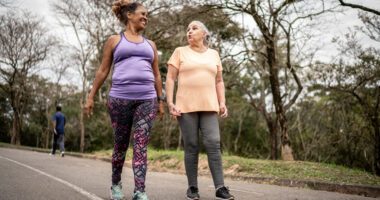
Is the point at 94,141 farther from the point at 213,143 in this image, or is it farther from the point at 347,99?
the point at 213,143

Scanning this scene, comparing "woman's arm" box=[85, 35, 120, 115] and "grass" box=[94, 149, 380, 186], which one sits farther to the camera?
"grass" box=[94, 149, 380, 186]

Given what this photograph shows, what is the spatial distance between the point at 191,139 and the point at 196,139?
6 cm

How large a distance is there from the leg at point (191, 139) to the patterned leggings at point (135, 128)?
0.61m

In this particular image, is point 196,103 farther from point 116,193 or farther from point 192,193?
point 116,193

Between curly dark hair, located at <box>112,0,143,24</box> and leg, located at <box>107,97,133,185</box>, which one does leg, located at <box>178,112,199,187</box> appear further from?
curly dark hair, located at <box>112,0,143,24</box>

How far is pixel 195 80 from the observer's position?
4645mm

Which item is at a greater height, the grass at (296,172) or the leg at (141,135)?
the leg at (141,135)

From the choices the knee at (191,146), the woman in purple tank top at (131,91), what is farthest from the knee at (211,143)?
the woman in purple tank top at (131,91)

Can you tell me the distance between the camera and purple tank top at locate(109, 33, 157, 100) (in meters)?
3.96

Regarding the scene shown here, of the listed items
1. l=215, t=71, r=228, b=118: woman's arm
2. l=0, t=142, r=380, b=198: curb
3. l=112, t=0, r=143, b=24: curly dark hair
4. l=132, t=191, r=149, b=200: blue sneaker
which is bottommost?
l=0, t=142, r=380, b=198: curb

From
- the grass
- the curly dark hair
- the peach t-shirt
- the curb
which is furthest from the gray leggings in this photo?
the grass

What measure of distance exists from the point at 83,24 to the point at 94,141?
24.6 meters

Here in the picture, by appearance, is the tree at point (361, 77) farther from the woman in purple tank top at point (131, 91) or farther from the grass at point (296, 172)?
the woman in purple tank top at point (131, 91)

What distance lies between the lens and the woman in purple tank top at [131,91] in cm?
393
